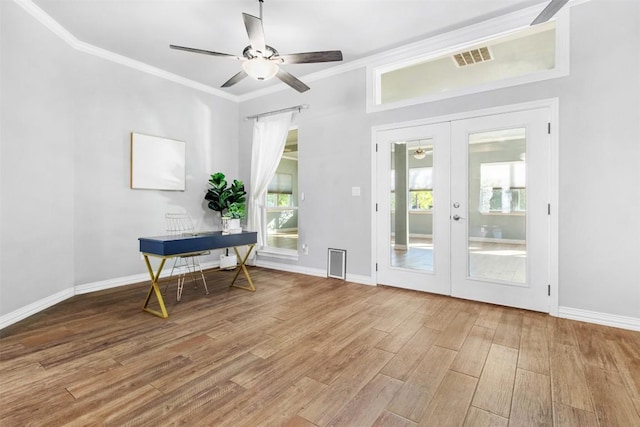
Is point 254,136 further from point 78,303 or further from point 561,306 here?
point 561,306

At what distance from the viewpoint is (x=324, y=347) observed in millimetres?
2336

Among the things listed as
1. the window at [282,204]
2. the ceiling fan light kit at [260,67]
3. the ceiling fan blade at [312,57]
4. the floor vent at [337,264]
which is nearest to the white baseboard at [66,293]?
the window at [282,204]

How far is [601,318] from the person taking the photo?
9.05ft

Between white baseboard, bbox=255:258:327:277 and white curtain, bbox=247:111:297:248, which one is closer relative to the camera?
white baseboard, bbox=255:258:327:277

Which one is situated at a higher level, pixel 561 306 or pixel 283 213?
pixel 283 213

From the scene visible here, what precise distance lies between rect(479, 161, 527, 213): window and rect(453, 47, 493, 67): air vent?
4.14 feet

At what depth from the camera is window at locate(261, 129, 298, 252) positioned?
5.19 meters

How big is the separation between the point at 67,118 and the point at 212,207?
6.90ft

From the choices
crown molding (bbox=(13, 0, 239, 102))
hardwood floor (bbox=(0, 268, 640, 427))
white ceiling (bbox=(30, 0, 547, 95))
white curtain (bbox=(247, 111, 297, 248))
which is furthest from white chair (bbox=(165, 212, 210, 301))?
white ceiling (bbox=(30, 0, 547, 95))

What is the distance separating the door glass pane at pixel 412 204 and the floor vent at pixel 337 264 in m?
0.70

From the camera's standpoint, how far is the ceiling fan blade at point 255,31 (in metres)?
2.28

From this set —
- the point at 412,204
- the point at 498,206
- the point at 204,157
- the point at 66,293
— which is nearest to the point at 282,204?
the point at 204,157

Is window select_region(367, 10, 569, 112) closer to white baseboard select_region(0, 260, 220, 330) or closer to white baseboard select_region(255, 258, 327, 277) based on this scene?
white baseboard select_region(255, 258, 327, 277)

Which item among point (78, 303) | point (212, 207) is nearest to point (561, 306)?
point (212, 207)
